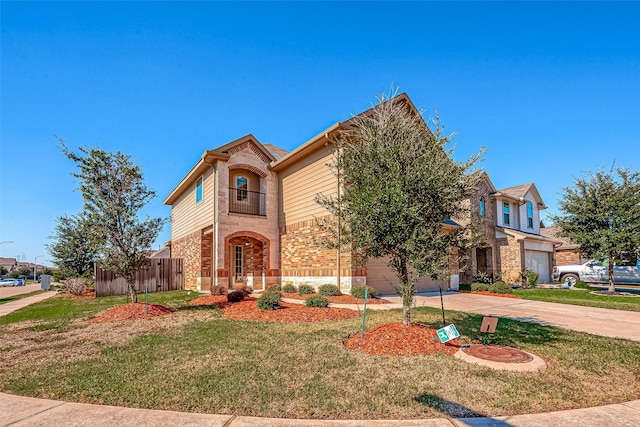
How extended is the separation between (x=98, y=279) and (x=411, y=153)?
17.8 meters

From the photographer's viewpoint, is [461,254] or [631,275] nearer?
[461,254]

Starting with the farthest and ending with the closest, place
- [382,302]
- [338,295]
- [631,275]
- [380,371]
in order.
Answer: [631,275] → [338,295] → [382,302] → [380,371]

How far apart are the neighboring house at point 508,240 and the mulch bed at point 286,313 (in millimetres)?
13443

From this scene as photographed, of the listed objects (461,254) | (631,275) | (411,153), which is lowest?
(631,275)

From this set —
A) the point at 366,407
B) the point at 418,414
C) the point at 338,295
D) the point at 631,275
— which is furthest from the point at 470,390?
the point at 631,275

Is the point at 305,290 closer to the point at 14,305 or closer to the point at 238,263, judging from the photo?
the point at 238,263

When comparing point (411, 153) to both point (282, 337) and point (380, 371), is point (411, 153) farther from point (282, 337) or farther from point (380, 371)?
point (282, 337)

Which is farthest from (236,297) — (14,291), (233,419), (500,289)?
(14,291)

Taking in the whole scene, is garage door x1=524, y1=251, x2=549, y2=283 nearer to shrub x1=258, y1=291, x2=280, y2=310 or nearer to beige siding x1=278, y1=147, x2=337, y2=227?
beige siding x1=278, y1=147, x2=337, y2=227

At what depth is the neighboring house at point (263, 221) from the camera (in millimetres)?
14398

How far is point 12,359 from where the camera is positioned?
591 cm

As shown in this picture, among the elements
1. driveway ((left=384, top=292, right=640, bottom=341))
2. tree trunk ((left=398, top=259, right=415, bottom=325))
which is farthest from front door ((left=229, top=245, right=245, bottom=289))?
tree trunk ((left=398, top=259, right=415, bottom=325))

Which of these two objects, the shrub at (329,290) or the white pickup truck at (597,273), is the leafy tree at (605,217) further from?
the shrub at (329,290)

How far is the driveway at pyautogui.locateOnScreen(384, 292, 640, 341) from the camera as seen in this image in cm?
801
